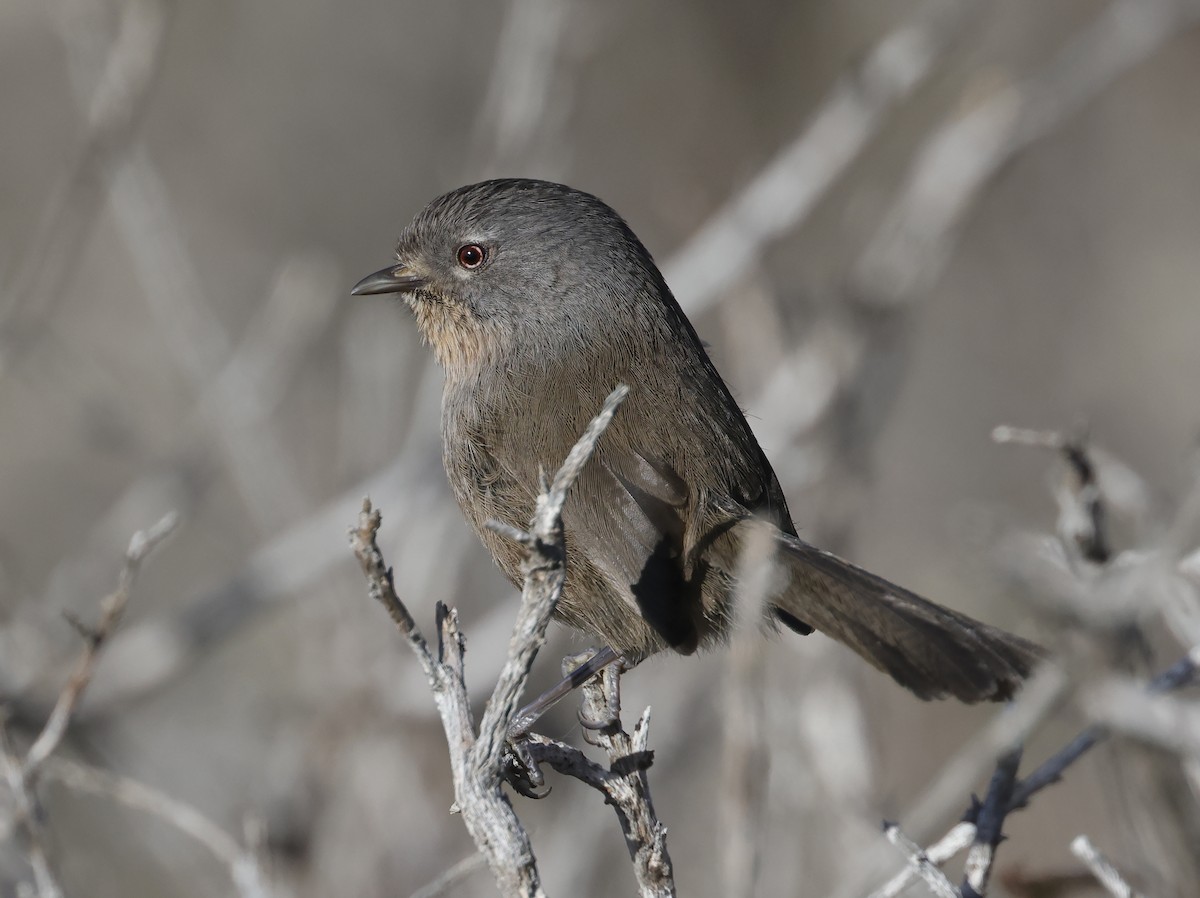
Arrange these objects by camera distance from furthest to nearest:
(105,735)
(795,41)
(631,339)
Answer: (795,41)
(105,735)
(631,339)

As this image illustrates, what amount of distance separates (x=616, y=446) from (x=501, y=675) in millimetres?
1136

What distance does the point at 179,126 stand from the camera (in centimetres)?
855

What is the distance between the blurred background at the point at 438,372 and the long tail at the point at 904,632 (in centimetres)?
16

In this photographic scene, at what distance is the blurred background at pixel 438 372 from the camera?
470 centimetres

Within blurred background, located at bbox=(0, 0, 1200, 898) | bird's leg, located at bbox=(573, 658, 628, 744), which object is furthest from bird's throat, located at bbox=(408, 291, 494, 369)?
bird's leg, located at bbox=(573, 658, 628, 744)

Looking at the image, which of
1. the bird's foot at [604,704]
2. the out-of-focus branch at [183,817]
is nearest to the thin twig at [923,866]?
the bird's foot at [604,704]

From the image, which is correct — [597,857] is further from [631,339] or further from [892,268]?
[892,268]

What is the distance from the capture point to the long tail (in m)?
2.63

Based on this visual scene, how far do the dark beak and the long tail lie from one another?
5.19 feet

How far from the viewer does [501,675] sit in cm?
A: 218

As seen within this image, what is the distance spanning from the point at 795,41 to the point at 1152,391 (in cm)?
354

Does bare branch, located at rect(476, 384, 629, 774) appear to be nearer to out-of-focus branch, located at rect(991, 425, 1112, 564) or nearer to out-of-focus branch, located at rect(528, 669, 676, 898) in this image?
out-of-focus branch, located at rect(528, 669, 676, 898)

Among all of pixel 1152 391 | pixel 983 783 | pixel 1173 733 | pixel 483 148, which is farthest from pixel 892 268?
pixel 1152 391

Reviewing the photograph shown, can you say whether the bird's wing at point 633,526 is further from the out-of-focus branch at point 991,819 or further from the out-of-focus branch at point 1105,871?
the out-of-focus branch at point 1105,871
